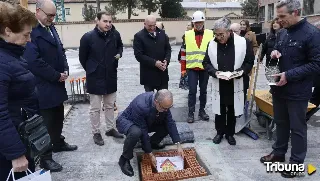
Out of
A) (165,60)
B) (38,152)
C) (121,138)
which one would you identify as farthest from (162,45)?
(38,152)

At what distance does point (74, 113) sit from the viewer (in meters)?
6.39

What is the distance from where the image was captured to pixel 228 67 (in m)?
4.34

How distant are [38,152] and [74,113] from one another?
13.8ft

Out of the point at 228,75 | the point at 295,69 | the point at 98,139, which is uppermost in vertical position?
the point at 295,69

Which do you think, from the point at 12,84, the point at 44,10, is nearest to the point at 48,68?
the point at 44,10

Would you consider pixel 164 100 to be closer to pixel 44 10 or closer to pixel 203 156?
pixel 203 156

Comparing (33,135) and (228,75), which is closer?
(33,135)

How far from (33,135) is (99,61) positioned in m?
2.44

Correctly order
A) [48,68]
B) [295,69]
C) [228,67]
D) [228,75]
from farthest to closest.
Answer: [228,67] < [228,75] < [48,68] < [295,69]

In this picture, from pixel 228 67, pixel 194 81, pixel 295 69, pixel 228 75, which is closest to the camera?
pixel 295 69

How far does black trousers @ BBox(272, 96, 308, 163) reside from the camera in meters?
3.50

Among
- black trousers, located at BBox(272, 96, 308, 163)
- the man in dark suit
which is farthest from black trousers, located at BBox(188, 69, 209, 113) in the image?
the man in dark suit

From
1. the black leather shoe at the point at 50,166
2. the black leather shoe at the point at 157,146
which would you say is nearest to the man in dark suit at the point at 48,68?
the black leather shoe at the point at 50,166

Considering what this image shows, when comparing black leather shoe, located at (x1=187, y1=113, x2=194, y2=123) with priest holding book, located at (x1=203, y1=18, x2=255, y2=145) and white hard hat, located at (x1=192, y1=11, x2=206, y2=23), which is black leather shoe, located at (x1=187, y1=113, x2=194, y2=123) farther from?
white hard hat, located at (x1=192, y1=11, x2=206, y2=23)
